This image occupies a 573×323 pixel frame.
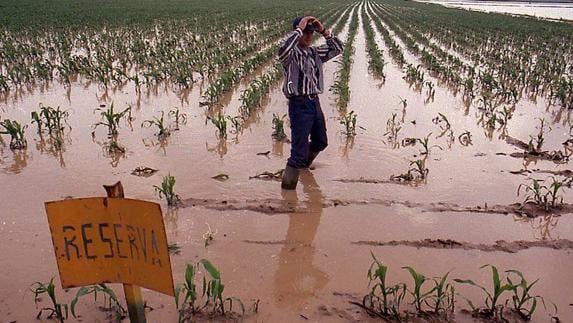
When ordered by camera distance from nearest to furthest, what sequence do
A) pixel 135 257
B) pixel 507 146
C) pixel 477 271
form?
pixel 135 257
pixel 477 271
pixel 507 146

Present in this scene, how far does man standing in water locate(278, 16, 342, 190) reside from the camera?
4.02m

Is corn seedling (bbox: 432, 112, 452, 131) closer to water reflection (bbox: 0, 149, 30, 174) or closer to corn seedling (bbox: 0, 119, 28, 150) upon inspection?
water reflection (bbox: 0, 149, 30, 174)

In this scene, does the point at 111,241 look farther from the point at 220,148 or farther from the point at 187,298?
the point at 220,148

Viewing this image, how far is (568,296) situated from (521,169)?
2.29 metres

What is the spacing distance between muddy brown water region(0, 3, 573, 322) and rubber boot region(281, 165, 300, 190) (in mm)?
102

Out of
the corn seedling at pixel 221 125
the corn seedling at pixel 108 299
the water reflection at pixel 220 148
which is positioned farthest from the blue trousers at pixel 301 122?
the corn seedling at pixel 108 299

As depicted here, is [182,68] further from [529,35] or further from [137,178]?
[529,35]

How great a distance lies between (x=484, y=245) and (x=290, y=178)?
5.82ft

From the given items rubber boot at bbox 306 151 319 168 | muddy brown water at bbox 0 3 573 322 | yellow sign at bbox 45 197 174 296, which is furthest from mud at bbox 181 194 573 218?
yellow sign at bbox 45 197 174 296

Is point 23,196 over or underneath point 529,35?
underneath

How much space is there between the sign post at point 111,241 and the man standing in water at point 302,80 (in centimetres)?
255

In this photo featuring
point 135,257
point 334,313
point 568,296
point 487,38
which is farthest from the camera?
point 487,38

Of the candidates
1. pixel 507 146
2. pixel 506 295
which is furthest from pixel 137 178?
pixel 507 146

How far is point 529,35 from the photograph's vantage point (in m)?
18.1
